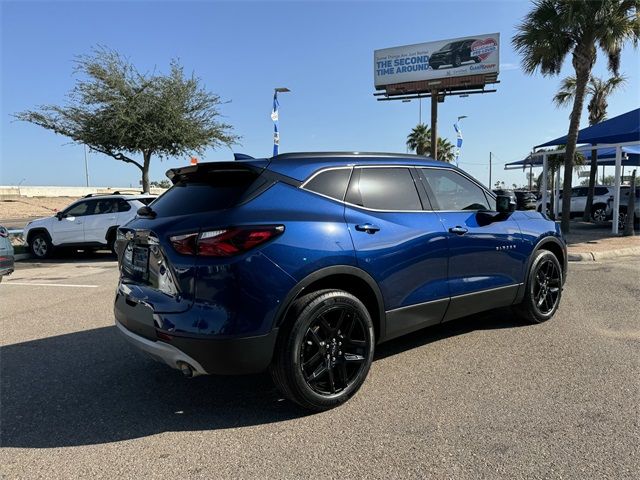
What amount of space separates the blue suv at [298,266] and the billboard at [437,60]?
1045 inches

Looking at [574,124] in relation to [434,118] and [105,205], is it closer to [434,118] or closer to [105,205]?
[434,118]

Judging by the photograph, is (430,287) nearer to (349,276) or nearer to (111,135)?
(349,276)

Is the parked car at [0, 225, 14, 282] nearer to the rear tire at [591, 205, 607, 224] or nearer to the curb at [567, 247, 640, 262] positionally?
the curb at [567, 247, 640, 262]

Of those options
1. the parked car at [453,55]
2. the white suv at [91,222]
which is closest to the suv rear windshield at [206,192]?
the white suv at [91,222]

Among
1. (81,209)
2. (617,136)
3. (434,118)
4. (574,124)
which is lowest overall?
(81,209)

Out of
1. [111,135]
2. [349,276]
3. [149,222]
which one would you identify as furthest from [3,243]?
[111,135]

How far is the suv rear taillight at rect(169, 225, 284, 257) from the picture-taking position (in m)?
3.10

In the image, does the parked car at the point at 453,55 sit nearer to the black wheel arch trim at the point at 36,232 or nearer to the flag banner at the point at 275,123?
→ the flag banner at the point at 275,123

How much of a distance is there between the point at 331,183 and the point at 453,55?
92.1ft

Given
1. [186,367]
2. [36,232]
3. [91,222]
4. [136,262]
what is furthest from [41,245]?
[186,367]

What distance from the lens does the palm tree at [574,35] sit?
13594 mm

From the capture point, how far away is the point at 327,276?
3412 millimetres

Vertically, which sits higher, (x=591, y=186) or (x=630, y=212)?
(x=591, y=186)

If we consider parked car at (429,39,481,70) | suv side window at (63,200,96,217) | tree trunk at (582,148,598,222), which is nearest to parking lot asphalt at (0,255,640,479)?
suv side window at (63,200,96,217)
